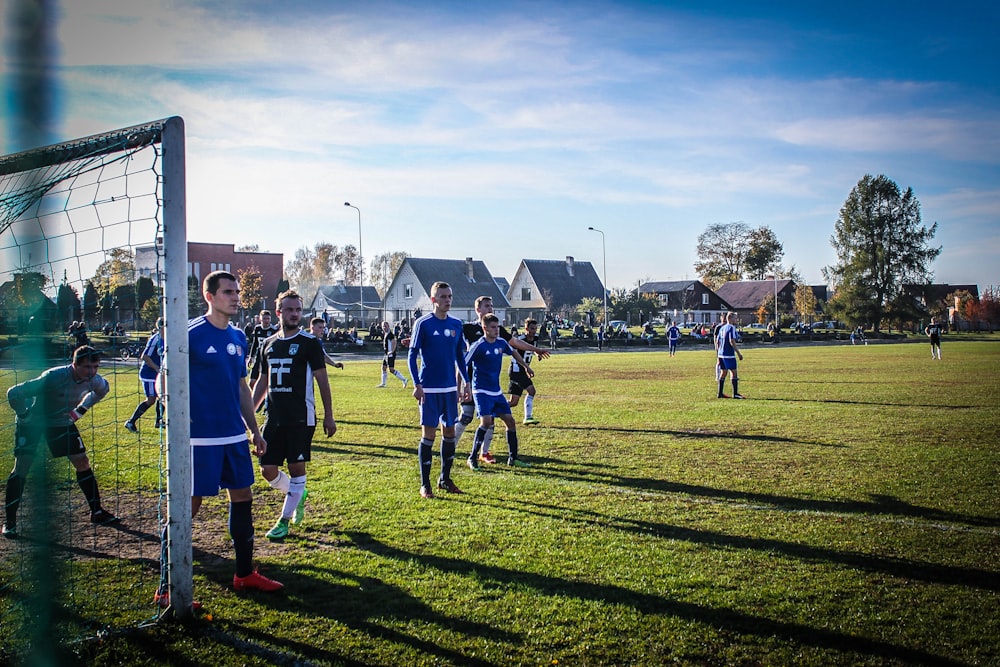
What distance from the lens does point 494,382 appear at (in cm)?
910

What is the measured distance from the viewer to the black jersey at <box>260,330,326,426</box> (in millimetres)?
5910

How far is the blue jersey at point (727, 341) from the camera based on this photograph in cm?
1645

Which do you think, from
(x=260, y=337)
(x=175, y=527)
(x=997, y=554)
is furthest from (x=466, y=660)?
(x=260, y=337)

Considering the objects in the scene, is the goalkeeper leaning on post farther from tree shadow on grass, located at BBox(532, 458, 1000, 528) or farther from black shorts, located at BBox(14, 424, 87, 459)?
tree shadow on grass, located at BBox(532, 458, 1000, 528)

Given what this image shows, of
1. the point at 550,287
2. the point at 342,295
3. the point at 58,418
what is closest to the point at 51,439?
the point at 58,418

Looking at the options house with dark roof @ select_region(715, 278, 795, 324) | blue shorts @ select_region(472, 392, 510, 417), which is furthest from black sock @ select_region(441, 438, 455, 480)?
house with dark roof @ select_region(715, 278, 795, 324)

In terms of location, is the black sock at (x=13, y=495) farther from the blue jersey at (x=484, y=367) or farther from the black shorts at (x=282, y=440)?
the blue jersey at (x=484, y=367)

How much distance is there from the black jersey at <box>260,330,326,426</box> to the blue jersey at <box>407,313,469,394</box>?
70.9 inches

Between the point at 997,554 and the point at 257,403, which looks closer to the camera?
the point at 997,554

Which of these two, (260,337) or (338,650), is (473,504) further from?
(260,337)

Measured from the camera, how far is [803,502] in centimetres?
712

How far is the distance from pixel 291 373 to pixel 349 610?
223 cm

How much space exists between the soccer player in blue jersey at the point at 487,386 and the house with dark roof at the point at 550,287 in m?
62.6

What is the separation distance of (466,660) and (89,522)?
4874 millimetres
